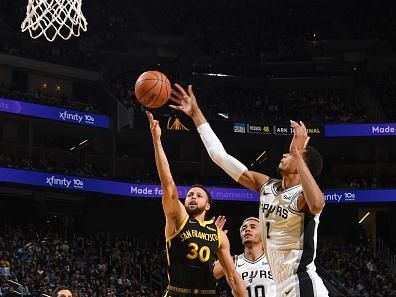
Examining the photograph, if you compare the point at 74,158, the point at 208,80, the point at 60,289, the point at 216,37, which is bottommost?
the point at 60,289

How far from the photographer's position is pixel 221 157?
5.42 m

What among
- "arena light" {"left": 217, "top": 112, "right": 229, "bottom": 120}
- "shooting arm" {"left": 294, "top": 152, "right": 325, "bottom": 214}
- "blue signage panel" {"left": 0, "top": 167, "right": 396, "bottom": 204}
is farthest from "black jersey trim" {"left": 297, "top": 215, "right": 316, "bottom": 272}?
"arena light" {"left": 217, "top": 112, "right": 229, "bottom": 120}

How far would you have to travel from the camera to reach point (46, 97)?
28953 mm

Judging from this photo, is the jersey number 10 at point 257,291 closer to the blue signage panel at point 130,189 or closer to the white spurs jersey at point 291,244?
the white spurs jersey at point 291,244

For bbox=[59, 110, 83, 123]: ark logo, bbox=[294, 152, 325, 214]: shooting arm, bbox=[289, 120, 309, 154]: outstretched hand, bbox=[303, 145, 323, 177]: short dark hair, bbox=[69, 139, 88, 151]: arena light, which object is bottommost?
bbox=[294, 152, 325, 214]: shooting arm

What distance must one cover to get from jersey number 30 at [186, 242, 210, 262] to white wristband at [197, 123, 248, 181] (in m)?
1.12

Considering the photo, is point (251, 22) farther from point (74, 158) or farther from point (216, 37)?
point (74, 158)

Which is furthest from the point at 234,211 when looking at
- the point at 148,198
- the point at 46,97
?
the point at 46,97

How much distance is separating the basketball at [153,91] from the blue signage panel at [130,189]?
19492 mm

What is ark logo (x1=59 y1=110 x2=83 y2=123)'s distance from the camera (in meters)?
27.8

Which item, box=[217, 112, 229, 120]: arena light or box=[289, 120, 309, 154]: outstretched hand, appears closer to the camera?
box=[289, 120, 309, 154]: outstretched hand

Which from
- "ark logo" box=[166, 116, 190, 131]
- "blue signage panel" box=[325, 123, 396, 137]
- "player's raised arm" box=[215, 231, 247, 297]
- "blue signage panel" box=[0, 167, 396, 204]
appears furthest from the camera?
"blue signage panel" box=[325, 123, 396, 137]

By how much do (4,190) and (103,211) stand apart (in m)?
4.43

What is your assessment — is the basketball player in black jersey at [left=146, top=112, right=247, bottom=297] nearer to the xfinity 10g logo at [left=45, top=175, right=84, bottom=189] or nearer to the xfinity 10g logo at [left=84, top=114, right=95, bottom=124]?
the xfinity 10g logo at [left=45, top=175, right=84, bottom=189]
